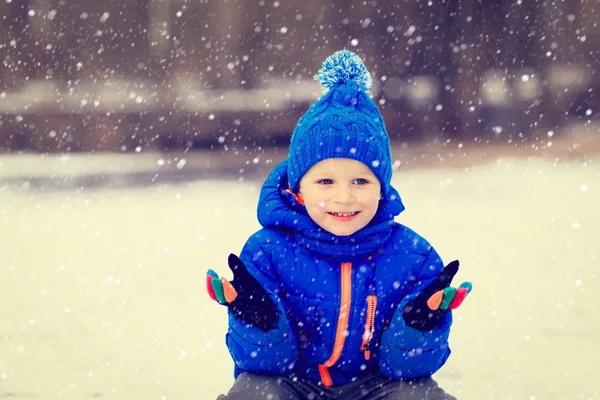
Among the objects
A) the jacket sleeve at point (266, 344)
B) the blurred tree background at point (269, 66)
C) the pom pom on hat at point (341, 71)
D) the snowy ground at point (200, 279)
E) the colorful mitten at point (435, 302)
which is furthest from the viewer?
the blurred tree background at point (269, 66)

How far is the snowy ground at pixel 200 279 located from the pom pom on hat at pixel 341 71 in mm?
1049

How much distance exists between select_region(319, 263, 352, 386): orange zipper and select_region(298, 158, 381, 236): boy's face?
3.5 inches

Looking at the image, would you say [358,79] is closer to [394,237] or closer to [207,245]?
[394,237]

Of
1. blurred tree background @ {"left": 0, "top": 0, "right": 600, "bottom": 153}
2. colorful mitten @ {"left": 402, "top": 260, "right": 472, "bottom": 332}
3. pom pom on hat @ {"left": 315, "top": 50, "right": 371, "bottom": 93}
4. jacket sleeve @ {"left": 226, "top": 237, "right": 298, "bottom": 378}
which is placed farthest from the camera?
blurred tree background @ {"left": 0, "top": 0, "right": 600, "bottom": 153}

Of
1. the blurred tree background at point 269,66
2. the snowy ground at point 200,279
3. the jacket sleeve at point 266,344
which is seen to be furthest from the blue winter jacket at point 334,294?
the blurred tree background at point 269,66

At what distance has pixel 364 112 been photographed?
1.78 m

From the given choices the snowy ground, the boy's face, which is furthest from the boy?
the snowy ground

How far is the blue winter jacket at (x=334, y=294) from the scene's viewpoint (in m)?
1.65

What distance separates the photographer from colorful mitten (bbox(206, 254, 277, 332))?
1.58 m

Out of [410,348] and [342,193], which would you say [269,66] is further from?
[410,348]

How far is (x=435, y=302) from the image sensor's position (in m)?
1.54

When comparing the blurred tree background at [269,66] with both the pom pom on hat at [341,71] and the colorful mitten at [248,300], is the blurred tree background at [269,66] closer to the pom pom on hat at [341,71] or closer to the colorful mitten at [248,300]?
the pom pom on hat at [341,71]

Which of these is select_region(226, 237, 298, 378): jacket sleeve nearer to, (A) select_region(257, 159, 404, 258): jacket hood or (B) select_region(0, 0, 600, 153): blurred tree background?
(A) select_region(257, 159, 404, 258): jacket hood

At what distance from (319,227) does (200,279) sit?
1793mm
